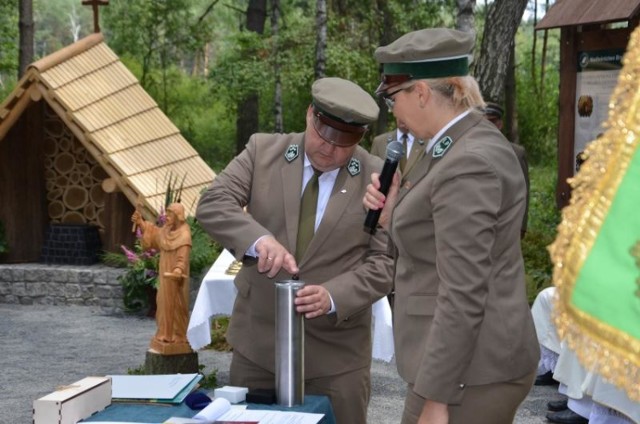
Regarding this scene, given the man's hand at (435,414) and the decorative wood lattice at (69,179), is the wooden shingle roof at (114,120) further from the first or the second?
the man's hand at (435,414)

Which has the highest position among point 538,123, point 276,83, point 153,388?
point 276,83

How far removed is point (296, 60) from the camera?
1666cm

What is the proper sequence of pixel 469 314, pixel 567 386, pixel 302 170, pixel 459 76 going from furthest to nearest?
1. pixel 567 386
2. pixel 302 170
3. pixel 459 76
4. pixel 469 314

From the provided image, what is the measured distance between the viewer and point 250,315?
354 centimetres

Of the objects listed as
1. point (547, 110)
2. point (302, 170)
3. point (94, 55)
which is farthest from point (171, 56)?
point (302, 170)

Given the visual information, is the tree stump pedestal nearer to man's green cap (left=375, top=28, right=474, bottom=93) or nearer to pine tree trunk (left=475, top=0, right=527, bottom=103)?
man's green cap (left=375, top=28, right=474, bottom=93)

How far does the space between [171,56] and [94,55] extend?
1338 centimetres

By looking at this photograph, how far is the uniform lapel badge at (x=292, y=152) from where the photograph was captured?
352cm

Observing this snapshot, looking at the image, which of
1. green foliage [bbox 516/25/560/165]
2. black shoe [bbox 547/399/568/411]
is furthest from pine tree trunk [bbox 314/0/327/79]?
green foliage [bbox 516/25/560/165]

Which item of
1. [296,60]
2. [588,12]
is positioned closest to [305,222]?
[588,12]

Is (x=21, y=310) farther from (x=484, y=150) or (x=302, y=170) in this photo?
(x=484, y=150)

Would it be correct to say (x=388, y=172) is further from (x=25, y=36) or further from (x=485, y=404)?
(x=25, y=36)

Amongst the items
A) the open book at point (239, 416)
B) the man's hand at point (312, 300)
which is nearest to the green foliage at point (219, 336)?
the man's hand at point (312, 300)

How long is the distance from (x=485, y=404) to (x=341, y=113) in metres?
1.17
